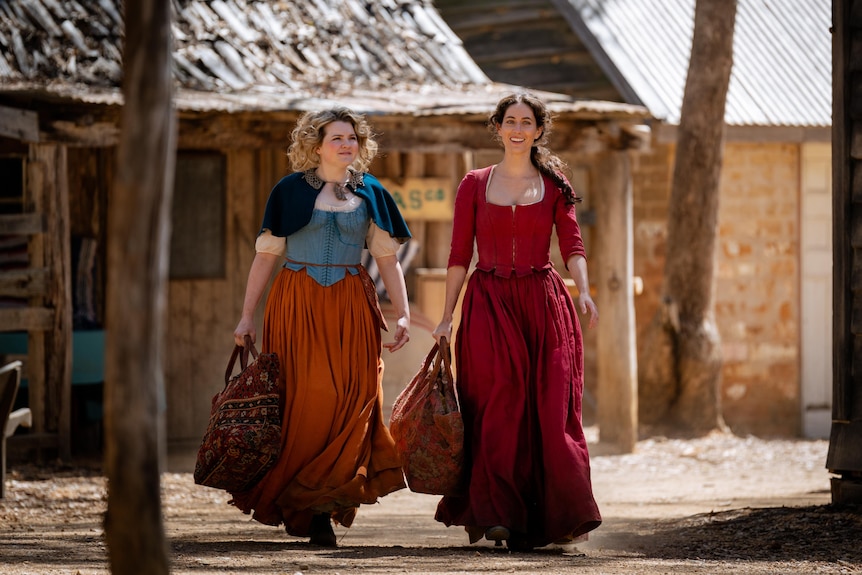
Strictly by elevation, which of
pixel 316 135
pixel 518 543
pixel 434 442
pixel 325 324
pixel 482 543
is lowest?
pixel 482 543

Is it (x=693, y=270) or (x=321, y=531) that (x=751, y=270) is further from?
(x=321, y=531)

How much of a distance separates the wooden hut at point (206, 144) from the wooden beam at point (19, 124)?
1cm

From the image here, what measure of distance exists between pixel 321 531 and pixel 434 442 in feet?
2.03

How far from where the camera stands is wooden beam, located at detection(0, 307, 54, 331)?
8.76 meters

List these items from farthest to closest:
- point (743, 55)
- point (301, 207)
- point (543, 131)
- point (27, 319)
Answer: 1. point (743, 55)
2. point (27, 319)
3. point (543, 131)
4. point (301, 207)

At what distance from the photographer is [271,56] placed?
10.1 metres

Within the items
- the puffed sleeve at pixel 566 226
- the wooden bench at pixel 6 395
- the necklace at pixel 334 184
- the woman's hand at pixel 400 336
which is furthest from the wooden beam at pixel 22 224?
the puffed sleeve at pixel 566 226

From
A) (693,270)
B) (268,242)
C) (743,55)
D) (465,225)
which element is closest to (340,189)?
(268,242)

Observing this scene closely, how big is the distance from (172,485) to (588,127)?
3.92 meters

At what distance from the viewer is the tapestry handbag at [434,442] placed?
5.54 meters

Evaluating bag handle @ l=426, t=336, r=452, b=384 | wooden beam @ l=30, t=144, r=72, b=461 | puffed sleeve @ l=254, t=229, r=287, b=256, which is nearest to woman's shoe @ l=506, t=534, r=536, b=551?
bag handle @ l=426, t=336, r=452, b=384

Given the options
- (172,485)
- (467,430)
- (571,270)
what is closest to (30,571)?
(467,430)

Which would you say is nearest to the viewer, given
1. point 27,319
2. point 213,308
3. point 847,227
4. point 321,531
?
point 321,531

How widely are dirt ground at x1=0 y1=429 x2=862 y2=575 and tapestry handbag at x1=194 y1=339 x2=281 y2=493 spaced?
0.29 metres
